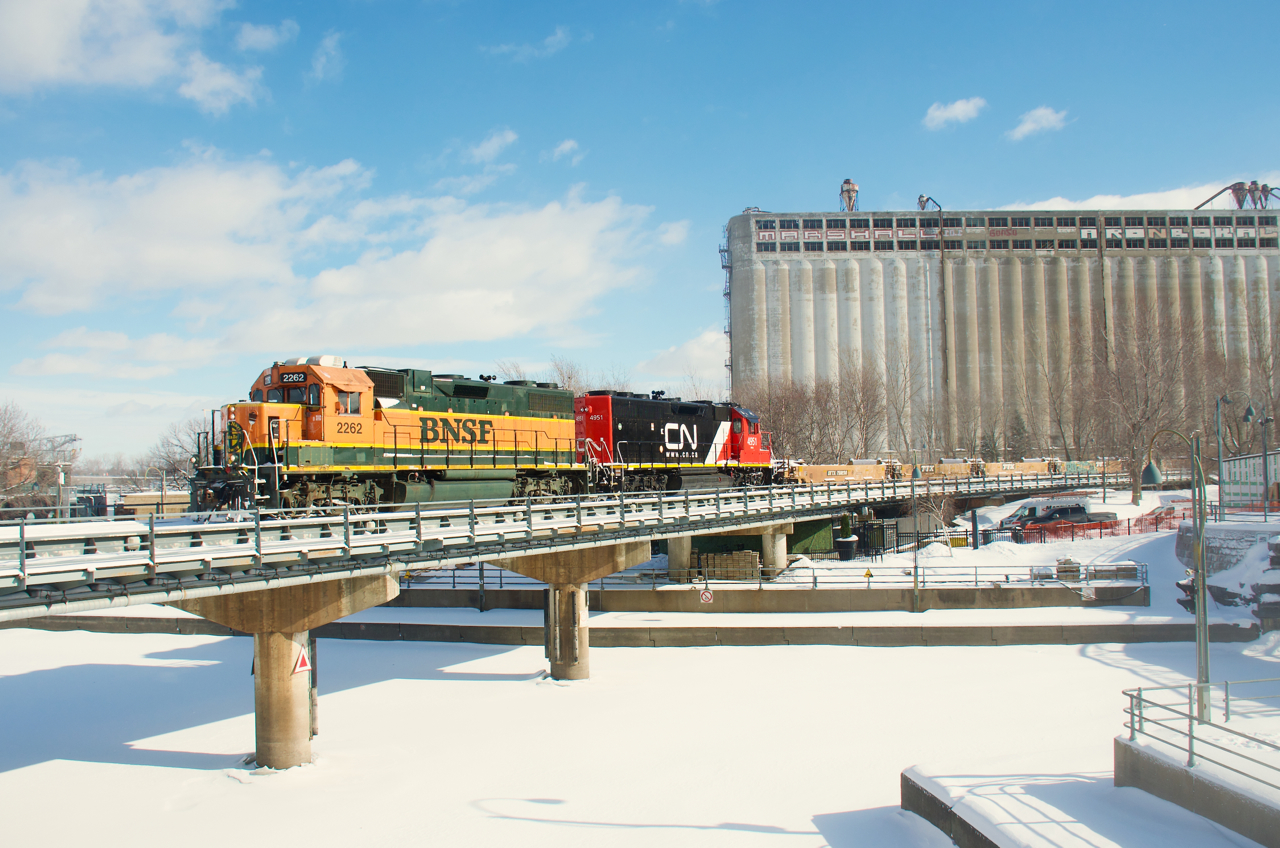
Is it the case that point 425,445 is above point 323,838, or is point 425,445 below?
above

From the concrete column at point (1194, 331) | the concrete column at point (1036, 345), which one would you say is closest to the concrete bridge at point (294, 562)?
the concrete column at point (1194, 331)

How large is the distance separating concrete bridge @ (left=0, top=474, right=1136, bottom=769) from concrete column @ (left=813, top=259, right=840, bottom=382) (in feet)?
215

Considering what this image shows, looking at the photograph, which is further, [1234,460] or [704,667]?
[1234,460]

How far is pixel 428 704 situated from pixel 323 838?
7460 millimetres

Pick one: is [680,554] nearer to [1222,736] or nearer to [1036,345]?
[1222,736]

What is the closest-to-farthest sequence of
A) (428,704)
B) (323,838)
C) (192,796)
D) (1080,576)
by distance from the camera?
(323,838), (192,796), (428,704), (1080,576)

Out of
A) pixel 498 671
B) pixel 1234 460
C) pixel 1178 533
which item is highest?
pixel 1234 460

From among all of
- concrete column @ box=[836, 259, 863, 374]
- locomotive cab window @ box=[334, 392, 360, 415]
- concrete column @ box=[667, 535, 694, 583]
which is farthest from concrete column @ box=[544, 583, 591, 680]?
concrete column @ box=[836, 259, 863, 374]

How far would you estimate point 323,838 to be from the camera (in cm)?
1313

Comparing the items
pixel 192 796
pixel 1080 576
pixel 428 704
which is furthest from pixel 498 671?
pixel 1080 576

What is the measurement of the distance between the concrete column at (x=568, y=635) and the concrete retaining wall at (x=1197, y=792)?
44.7 ft

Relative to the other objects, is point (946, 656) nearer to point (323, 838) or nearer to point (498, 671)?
point (498, 671)

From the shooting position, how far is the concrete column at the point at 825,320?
89.4 meters

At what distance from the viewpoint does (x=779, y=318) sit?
88812 mm
